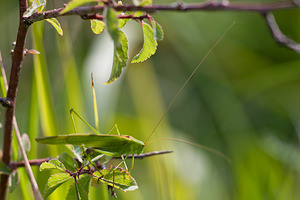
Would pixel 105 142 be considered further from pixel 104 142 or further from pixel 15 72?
pixel 15 72

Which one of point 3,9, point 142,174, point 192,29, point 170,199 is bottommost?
point 142,174

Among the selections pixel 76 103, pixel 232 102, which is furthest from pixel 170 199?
pixel 232 102

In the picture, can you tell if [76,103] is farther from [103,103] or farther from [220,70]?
[220,70]

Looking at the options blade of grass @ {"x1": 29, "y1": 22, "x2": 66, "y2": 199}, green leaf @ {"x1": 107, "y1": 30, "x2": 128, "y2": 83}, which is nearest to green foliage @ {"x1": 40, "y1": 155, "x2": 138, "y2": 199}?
green leaf @ {"x1": 107, "y1": 30, "x2": 128, "y2": 83}

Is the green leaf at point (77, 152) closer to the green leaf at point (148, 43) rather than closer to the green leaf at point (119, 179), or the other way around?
the green leaf at point (119, 179)

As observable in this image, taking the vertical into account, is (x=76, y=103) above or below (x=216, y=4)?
below

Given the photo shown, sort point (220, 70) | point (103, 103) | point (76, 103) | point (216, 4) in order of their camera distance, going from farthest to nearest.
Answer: point (220, 70), point (103, 103), point (76, 103), point (216, 4)

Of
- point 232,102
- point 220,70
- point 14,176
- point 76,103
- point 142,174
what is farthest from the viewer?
point 220,70

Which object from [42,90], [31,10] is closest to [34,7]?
[31,10]
